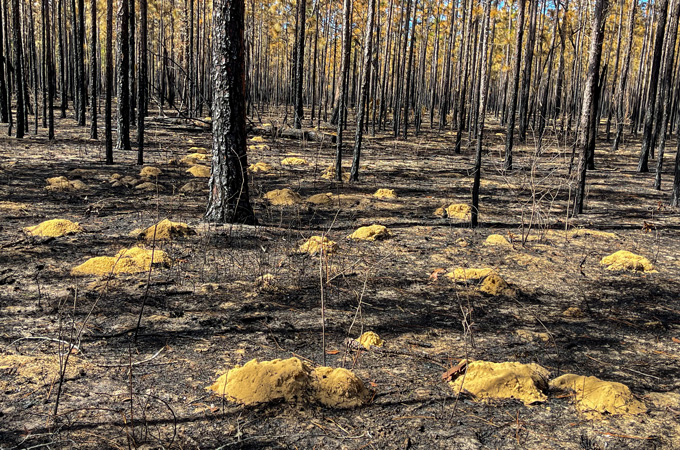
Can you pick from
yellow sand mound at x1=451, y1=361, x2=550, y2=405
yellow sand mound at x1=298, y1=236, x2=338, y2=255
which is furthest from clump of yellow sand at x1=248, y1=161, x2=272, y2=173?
yellow sand mound at x1=451, y1=361, x2=550, y2=405

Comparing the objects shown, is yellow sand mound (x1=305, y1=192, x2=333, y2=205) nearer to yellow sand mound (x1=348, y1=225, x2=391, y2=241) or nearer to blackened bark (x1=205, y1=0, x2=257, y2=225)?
yellow sand mound (x1=348, y1=225, x2=391, y2=241)

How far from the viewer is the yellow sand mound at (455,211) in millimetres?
7938

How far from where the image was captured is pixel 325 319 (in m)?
4.07

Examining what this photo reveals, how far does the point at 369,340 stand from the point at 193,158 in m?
9.52


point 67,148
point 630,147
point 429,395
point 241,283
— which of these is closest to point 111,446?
point 429,395

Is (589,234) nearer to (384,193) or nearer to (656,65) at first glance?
(384,193)

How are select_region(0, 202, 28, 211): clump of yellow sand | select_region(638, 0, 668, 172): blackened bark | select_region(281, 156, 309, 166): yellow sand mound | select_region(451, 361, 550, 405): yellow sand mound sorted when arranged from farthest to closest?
1. select_region(281, 156, 309, 166): yellow sand mound
2. select_region(638, 0, 668, 172): blackened bark
3. select_region(0, 202, 28, 211): clump of yellow sand
4. select_region(451, 361, 550, 405): yellow sand mound

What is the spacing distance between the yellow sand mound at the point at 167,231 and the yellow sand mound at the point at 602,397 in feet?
14.4

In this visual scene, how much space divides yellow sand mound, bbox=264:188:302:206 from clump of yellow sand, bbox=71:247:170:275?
3.14 m

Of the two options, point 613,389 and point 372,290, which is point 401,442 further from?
point 372,290

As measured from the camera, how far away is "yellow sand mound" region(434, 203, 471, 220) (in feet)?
26.0

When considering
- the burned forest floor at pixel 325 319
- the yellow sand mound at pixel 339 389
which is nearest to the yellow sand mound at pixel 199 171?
the burned forest floor at pixel 325 319

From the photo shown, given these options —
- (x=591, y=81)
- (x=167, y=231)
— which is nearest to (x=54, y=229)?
(x=167, y=231)

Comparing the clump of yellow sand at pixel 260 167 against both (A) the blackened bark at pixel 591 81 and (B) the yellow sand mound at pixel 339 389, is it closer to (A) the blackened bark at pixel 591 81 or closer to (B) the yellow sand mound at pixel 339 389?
(A) the blackened bark at pixel 591 81
